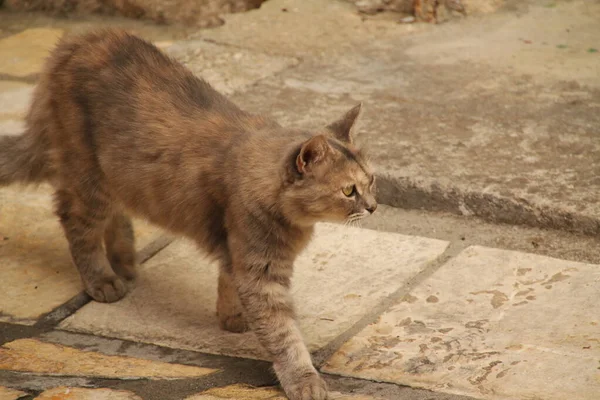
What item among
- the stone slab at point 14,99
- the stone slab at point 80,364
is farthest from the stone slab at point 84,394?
the stone slab at point 14,99

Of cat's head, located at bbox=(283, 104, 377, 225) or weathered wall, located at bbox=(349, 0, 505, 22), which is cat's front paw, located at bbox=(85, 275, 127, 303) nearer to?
cat's head, located at bbox=(283, 104, 377, 225)

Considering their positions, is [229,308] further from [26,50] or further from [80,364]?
[26,50]

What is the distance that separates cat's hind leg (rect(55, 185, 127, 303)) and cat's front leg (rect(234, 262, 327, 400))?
753 millimetres

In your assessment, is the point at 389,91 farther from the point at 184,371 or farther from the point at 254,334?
the point at 184,371

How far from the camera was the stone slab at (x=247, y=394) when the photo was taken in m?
2.97

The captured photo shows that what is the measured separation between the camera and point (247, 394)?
3.05m

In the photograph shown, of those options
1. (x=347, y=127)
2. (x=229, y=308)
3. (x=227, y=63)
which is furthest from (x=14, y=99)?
(x=347, y=127)

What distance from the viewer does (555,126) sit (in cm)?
459

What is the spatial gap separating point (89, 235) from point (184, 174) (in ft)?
2.15

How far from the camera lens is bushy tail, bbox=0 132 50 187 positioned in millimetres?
3949

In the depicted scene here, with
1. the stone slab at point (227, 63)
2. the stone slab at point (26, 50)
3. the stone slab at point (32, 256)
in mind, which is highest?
the stone slab at point (227, 63)

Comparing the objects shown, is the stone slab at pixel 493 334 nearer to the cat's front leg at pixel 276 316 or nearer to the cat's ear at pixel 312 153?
the cat's front leg at pixel 276 316

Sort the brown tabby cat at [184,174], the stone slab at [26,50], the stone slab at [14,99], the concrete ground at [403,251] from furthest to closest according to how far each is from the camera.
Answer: the stone slab at [26,50]
the stone slab at [14,99]
the brown tabby cat at [184,174]
the concrete ground at [403,251]

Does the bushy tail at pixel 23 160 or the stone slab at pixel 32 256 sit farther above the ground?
the bushy tail at pixel 23 160
